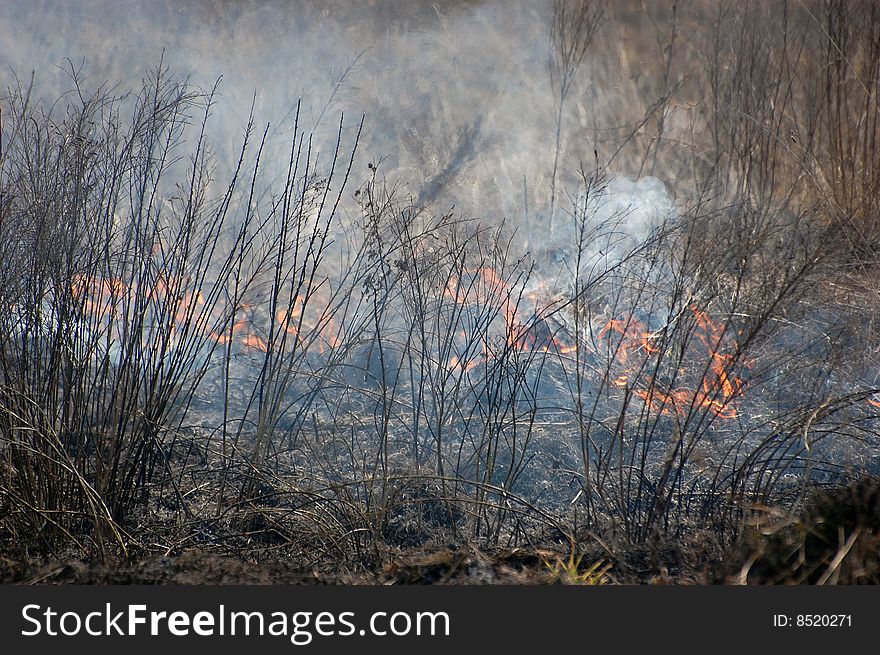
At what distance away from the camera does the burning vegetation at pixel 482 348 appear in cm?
289

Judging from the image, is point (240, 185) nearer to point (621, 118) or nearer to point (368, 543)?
point (621, 118)

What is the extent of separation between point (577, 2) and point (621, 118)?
1.14m

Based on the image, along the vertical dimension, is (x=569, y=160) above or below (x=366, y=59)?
below

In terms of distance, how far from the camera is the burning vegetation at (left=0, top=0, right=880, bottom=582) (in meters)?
2.89

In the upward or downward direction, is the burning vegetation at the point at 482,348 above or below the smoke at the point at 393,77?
below

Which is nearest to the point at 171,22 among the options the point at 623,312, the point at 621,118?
the point at 621,118

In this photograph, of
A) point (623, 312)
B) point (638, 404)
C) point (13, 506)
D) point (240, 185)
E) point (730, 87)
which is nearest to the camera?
point (13, 506)

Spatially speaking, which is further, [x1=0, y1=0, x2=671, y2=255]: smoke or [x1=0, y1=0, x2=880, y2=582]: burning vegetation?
[x1=0, y1=0, x2=671, y2=255]: smoke

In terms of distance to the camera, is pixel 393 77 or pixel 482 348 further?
pixel 393 77

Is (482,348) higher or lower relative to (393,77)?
lower

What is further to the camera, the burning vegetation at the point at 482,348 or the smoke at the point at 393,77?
the smoke at the point at 393,77

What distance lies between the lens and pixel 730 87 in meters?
6.75

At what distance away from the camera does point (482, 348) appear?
5.07 metres

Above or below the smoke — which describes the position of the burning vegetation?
below
